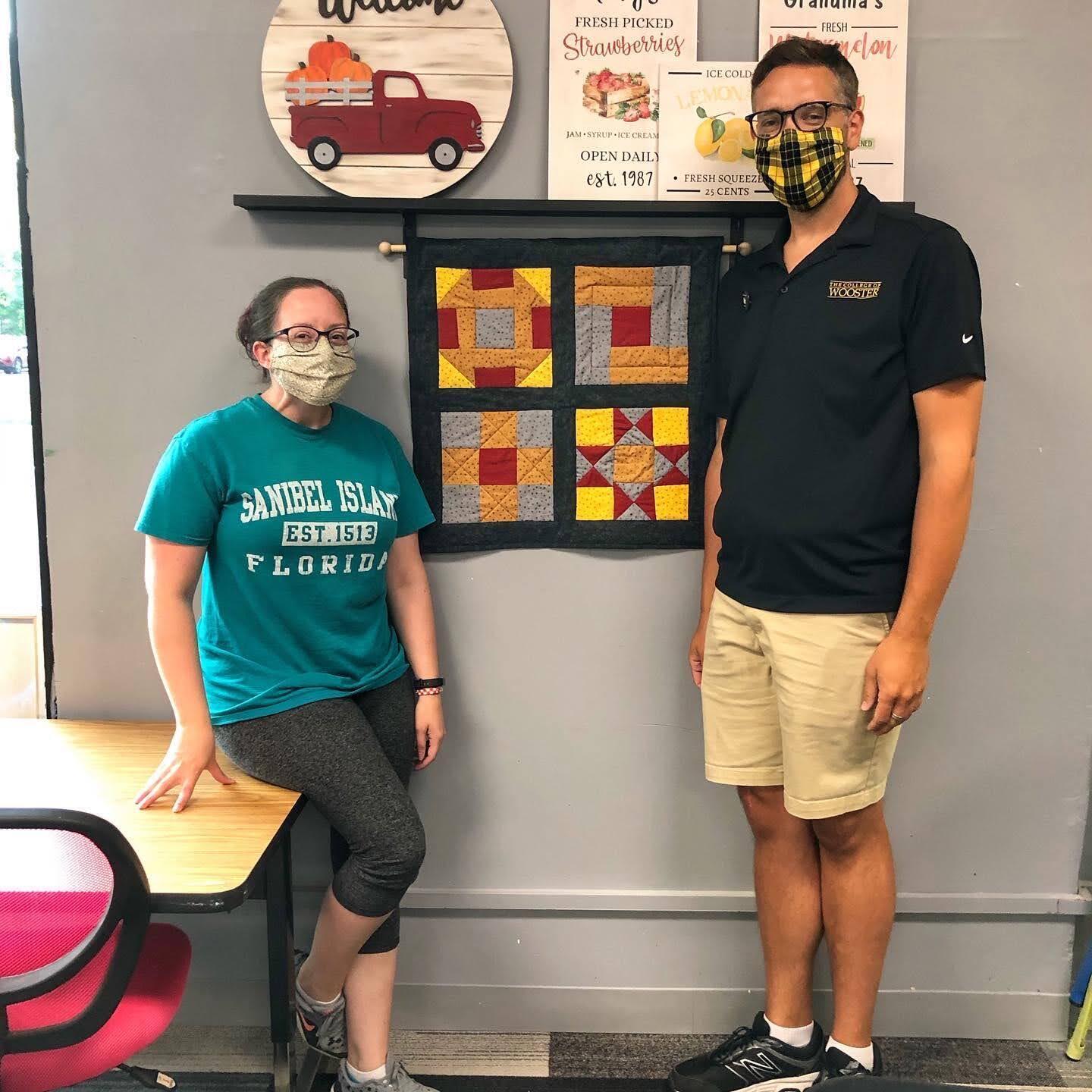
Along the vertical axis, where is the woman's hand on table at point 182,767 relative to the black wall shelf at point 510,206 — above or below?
below

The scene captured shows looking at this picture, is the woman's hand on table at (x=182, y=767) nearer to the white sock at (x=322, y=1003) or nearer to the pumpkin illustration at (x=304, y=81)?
the white sock at (x=322, y=1003)

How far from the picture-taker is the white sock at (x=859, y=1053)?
1593mm

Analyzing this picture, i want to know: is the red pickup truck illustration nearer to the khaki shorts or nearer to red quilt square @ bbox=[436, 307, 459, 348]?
red quilt square @ bbox=[436, 307, 459, 348]

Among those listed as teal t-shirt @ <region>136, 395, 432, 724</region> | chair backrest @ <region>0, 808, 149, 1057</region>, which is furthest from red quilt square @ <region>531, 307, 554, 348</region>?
chair backrest @ <region>0, 808, 149, 1057</region>

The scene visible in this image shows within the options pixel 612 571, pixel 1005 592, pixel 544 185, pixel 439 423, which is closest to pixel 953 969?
pixel 1005 592

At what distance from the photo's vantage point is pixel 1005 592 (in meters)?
1.80

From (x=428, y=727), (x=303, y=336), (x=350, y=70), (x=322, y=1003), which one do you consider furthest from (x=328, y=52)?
(x=322, y=1003)

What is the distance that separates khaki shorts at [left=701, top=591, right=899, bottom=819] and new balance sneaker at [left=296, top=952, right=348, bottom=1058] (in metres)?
0.86

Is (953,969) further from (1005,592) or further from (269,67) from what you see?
(269,67)

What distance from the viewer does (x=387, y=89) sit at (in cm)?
168

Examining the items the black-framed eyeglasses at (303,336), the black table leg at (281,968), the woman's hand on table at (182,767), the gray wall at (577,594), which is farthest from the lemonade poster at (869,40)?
the black table leg at (281,968)

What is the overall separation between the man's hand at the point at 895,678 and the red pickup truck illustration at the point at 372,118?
1.16 m

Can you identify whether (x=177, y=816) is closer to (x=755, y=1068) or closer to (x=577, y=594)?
(x=577, y=594)

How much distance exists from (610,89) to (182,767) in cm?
139
